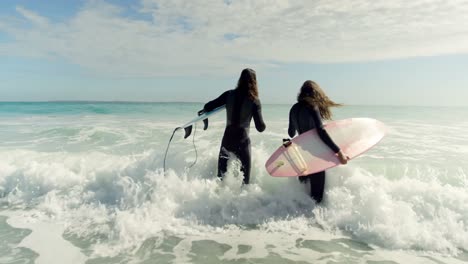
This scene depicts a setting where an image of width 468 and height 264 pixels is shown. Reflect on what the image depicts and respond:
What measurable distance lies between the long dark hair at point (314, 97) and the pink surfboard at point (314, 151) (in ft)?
1.22

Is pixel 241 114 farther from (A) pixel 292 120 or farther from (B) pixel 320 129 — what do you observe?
(B) pixel 320 129

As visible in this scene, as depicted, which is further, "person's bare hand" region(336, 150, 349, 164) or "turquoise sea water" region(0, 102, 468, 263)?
"person's bare hand" region(336, 150, 349, 164)

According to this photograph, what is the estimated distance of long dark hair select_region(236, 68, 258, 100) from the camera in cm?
433

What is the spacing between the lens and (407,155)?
8992 millimetres

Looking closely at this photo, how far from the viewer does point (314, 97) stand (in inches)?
173

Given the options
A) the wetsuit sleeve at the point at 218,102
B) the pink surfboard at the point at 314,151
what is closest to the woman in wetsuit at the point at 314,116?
the pink surfboard at the point at 314,151

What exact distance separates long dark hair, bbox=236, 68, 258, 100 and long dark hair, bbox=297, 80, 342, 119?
2.05 feet

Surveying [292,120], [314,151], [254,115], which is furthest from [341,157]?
[254,115]

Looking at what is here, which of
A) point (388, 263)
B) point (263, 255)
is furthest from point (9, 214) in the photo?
point (388, 263)

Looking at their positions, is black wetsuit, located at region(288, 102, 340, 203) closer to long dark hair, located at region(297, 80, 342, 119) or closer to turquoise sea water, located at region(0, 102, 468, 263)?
long dark hair, located at region(297, 80, 342, 119)

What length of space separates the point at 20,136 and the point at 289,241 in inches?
478

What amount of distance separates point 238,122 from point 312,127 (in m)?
1.01

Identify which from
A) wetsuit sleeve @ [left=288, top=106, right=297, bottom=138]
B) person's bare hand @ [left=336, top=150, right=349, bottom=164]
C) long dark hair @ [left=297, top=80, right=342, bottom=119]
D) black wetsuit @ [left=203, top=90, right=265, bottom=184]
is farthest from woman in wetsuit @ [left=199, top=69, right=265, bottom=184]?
person's bare hand @ [left=336, top=150, right=349, bottom=164]

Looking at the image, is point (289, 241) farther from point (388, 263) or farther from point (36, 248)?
point (36, 248)
